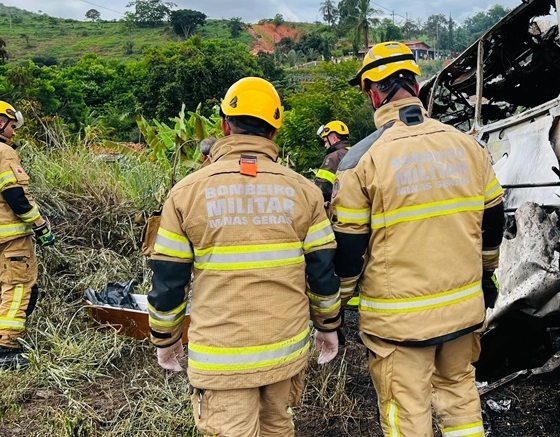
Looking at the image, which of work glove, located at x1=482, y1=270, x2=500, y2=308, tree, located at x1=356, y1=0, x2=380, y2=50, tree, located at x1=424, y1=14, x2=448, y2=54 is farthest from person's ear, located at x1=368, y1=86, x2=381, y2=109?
tree, located at x1=424, y1=14, x2=448, y2=54

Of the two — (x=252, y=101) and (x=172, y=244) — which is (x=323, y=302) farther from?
(x=252, y=101)

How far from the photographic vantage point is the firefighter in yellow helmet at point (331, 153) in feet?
15.5

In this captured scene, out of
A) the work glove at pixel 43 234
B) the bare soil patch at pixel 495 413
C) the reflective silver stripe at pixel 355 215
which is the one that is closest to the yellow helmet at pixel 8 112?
the work glove at pixel 43 234

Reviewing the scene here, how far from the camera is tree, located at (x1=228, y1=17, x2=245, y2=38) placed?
2842 inches

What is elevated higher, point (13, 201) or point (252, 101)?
point (252, 101)

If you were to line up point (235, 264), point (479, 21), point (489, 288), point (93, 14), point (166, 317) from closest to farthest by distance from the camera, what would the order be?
point (235, 264) → point (166, 317) → point (489, 288) → point (93, 14) → point (479, 21)

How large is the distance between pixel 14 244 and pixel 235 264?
2647 millimetres

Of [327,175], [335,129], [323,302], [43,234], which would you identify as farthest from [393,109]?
[335,129]

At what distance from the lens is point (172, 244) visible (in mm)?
1829

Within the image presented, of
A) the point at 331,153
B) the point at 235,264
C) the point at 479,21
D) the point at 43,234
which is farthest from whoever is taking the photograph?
the point at 479,21

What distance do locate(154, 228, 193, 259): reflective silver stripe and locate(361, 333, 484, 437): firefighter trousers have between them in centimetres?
86

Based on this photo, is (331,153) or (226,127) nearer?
(226,127)

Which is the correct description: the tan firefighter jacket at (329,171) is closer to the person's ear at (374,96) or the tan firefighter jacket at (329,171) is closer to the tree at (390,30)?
the person's ear at (374,96)

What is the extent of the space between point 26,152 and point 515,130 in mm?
4813
